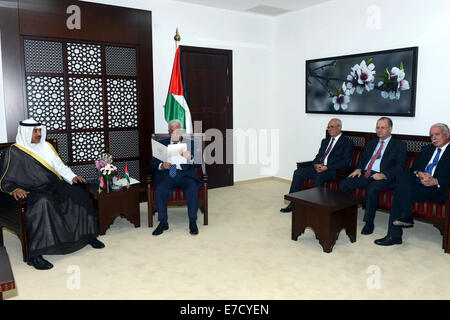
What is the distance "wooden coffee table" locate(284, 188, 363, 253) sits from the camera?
3.49 meters

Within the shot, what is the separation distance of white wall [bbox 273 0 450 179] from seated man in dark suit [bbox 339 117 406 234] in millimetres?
704

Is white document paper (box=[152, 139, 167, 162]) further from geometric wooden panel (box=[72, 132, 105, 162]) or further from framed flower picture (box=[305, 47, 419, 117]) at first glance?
framed flower picture (box=[305, 47, 419, 117])

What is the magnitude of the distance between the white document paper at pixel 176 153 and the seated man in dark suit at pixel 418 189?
2.30 m

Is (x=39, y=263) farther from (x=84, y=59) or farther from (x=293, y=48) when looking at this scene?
(x=293, y=48)

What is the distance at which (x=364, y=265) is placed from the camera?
10.5ft

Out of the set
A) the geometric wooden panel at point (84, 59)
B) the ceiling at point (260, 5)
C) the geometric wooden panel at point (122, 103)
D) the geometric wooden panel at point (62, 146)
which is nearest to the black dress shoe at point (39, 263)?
the geometric wooden panel at point (62, 146)

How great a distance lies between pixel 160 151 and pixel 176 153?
0.82 feet

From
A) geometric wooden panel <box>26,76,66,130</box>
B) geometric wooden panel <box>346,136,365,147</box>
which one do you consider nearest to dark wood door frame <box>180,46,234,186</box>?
geometric wooden panel <box>346,136,365,147</box>

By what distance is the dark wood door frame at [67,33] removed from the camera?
4312 millimetres

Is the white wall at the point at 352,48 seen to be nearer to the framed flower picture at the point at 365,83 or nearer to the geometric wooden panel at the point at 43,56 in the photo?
the framed flower picture at the point at 365,83
